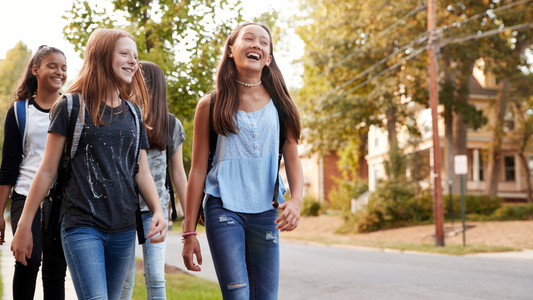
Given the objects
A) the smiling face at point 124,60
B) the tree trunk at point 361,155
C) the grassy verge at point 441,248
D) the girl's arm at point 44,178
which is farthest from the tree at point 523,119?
the girl's arm at point 44,178

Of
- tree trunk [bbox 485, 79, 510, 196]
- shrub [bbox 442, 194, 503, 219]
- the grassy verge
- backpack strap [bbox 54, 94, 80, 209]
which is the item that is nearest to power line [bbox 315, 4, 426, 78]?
tree trunk [bbox 485, 79, 510, 196]

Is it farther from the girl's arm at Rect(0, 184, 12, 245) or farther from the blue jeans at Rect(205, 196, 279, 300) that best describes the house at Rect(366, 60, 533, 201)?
the blue jeans at Rect(205, 196, 279, 300)

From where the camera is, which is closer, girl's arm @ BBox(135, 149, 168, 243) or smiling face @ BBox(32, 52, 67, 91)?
girl's arm @ BBox(135, 149, 168, 243)

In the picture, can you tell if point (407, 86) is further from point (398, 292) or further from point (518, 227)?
point (398, 292)

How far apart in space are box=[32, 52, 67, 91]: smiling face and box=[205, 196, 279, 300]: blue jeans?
1.80 metres

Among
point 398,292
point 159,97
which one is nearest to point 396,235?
point 398,292

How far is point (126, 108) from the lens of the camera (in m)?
2.91

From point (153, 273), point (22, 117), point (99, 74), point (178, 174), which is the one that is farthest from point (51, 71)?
point (153, 273)

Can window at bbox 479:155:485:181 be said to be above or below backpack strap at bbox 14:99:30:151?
above

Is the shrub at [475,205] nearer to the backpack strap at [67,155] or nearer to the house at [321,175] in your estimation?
the house at [321,175]

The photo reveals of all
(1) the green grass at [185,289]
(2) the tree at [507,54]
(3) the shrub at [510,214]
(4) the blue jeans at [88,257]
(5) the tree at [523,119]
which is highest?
(2) the tree at [507,54]

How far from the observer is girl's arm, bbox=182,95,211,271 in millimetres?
3006

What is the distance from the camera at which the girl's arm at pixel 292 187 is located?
2.85 m

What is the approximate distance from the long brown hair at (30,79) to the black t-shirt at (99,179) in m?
1.48
